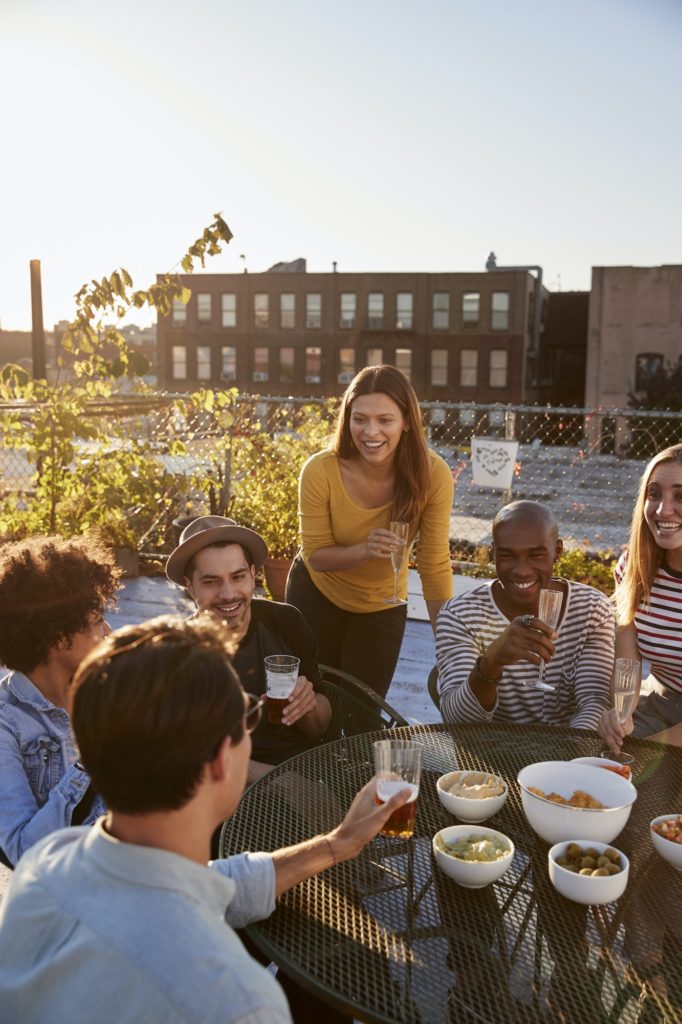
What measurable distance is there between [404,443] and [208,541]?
3.46ft

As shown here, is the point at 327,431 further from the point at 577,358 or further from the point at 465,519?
the point at 577,358

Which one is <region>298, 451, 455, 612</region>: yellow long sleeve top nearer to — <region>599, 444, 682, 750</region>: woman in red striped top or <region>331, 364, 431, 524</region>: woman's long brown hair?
<region>331, 364, 431, 524</region>: woman's long brown hair

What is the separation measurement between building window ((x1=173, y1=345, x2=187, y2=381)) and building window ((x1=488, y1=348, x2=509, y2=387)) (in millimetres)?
19511

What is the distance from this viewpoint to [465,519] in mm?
15148

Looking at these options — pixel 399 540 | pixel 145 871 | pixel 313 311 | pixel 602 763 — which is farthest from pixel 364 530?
pixel 313 311

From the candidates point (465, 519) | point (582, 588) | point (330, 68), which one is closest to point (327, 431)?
point (330, 68)

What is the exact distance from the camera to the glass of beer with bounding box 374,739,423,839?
1.79m

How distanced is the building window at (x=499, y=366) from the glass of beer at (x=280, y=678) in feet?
143

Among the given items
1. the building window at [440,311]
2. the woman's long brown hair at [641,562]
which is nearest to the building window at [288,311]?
the building window at [440,311]

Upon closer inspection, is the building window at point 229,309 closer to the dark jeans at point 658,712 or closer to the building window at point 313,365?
the building window at point 313,365

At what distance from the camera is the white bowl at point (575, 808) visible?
1.76m

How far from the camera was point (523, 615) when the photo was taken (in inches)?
103

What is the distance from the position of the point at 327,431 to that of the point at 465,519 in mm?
8073

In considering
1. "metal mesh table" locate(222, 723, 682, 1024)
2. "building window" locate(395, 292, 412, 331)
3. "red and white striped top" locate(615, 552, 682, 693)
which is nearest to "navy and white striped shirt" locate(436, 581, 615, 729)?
"red and white striped top" locate(615, 552, 682, 693)
